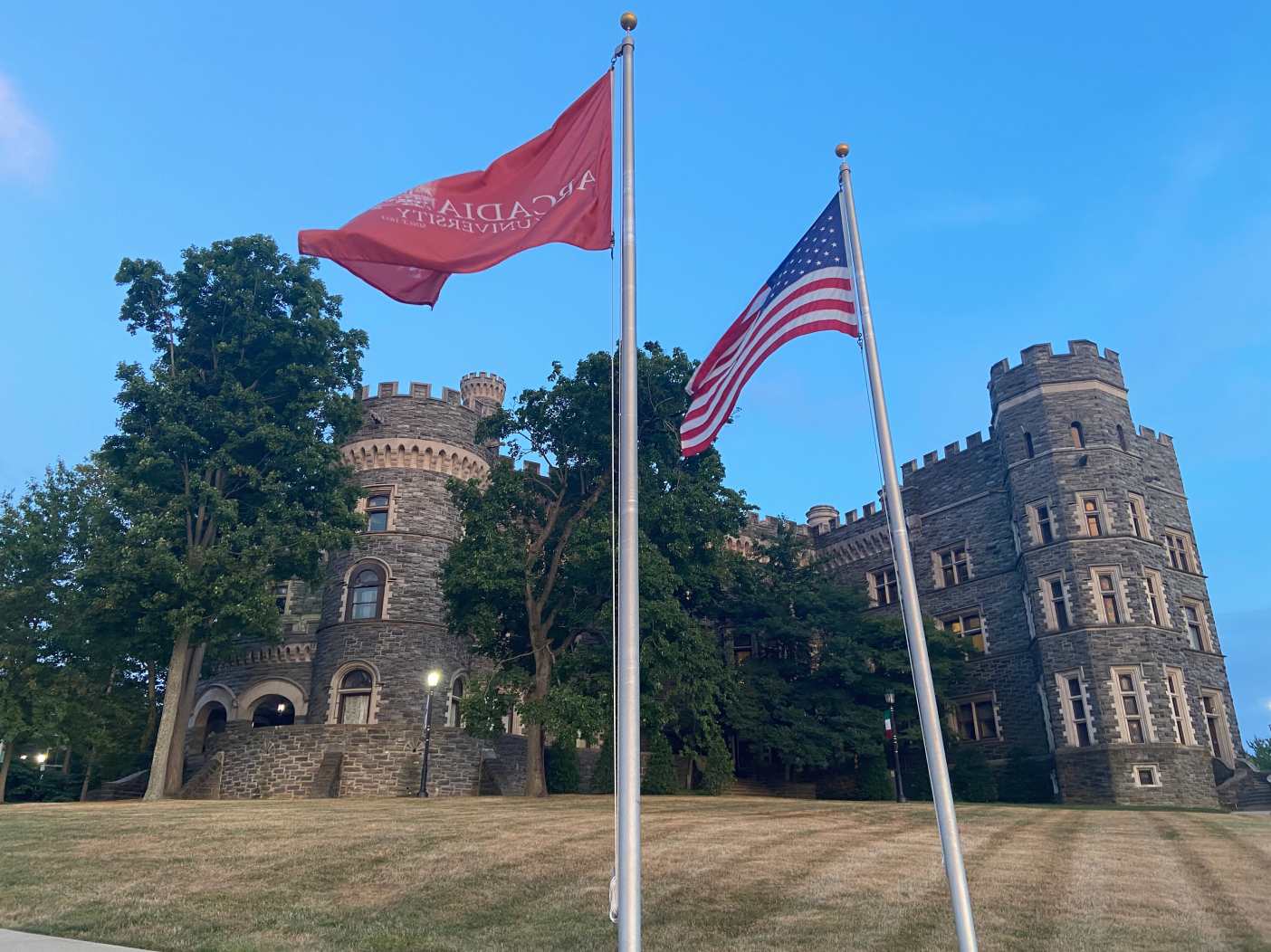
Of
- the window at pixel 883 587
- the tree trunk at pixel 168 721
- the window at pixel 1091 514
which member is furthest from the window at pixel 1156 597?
the tree trunk at pixel 168 721

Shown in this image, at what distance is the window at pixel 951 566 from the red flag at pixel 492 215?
35.6 meters

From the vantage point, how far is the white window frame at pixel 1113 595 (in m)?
33.7

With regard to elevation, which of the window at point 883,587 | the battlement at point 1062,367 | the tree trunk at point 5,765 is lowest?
the tree trunk at point 5,765

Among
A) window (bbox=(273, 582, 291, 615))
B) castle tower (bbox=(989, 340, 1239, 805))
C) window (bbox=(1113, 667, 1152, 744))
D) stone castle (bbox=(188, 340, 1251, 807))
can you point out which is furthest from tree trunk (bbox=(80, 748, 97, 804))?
window (bbox=(1113, 667, 1152, 744))

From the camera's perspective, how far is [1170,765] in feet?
103

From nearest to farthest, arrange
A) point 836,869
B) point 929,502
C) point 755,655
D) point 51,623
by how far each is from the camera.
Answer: point 836,869 → point 51,623 → point 755,655 → point 929,502

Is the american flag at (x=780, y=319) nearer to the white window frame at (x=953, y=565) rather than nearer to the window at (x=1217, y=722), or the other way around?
the window at (x=1217, y=722)

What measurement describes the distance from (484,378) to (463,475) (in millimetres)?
23343

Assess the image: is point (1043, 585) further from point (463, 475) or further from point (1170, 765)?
point (463, 475)

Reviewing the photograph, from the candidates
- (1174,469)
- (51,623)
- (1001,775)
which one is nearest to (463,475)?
(51,623)

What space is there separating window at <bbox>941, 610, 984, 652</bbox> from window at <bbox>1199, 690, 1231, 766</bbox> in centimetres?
845

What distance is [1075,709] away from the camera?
111 ft

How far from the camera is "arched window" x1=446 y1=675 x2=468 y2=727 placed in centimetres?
3572

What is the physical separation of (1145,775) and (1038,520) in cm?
1011
